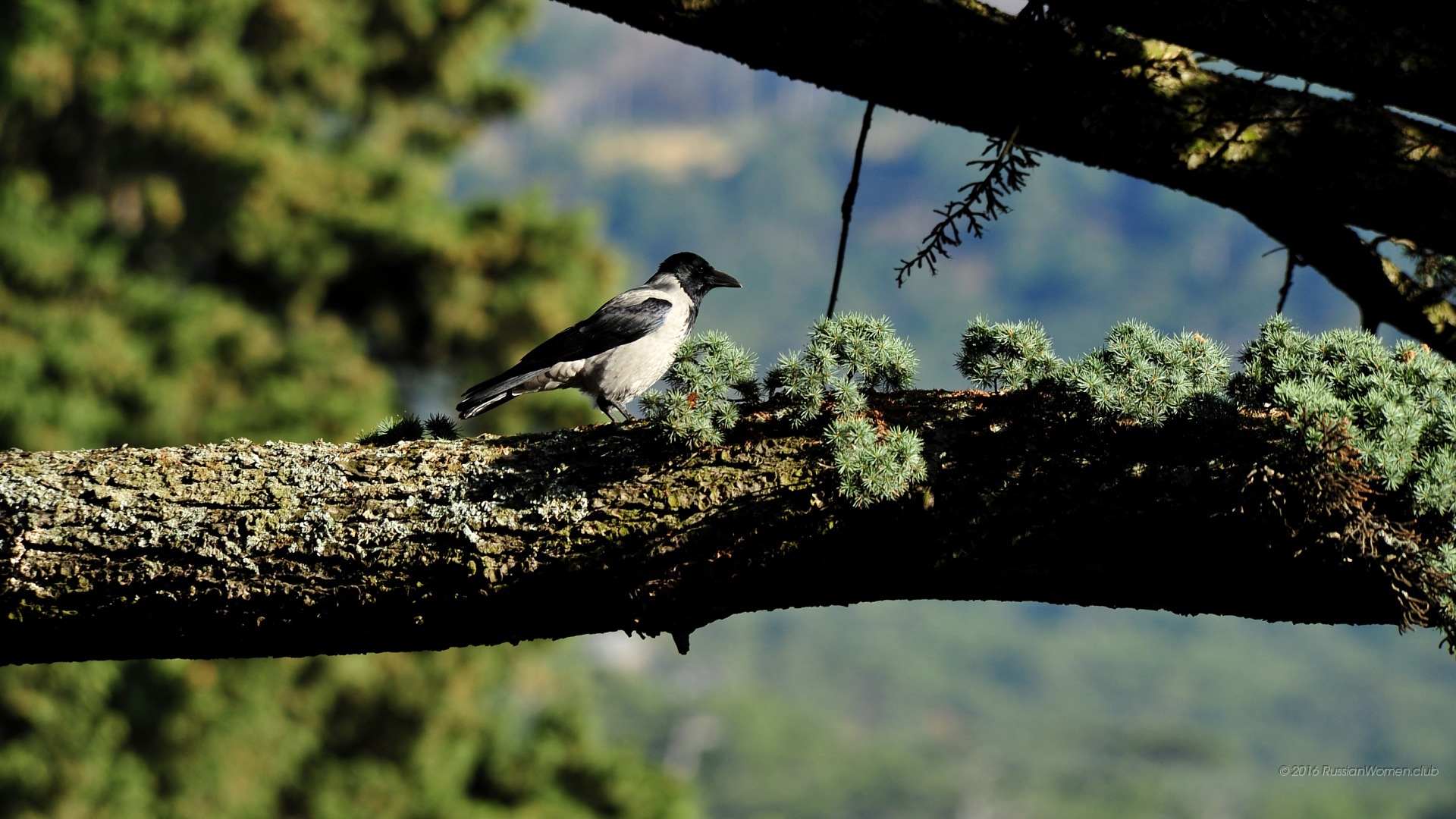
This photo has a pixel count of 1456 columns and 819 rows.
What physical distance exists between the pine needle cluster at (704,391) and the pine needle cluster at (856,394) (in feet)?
0.37

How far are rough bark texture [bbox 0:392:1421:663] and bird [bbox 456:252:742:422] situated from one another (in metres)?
2.22

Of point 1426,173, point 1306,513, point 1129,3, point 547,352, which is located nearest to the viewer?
point 1306,513

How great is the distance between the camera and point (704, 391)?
3.67 metres

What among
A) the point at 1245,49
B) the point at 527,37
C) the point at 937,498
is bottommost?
the point at 937,498

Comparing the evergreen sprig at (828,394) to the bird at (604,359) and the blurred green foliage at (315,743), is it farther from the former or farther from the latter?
the blurred green foliage at (315,743)

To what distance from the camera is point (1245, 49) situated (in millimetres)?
3609

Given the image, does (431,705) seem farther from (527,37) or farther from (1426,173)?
(1426,173)

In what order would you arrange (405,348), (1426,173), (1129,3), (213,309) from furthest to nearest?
(405,348)
(213,309)
(1426,173)
(1129,3)

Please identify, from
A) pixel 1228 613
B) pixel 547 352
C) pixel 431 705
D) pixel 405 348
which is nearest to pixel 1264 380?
pixel 1228 613

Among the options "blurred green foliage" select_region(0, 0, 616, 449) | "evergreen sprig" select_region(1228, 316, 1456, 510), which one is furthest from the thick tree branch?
"blurred green foliage" select_region(0, 0, 616, 449)

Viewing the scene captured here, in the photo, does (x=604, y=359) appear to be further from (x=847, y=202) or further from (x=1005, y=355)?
(x=1005, y=355)

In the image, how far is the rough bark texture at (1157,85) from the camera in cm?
361

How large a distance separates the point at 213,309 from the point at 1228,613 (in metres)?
14.6

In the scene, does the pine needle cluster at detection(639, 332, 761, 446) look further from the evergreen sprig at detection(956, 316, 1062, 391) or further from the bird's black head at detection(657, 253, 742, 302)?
the bird's black head at detection(657, 253, 742, 302)
